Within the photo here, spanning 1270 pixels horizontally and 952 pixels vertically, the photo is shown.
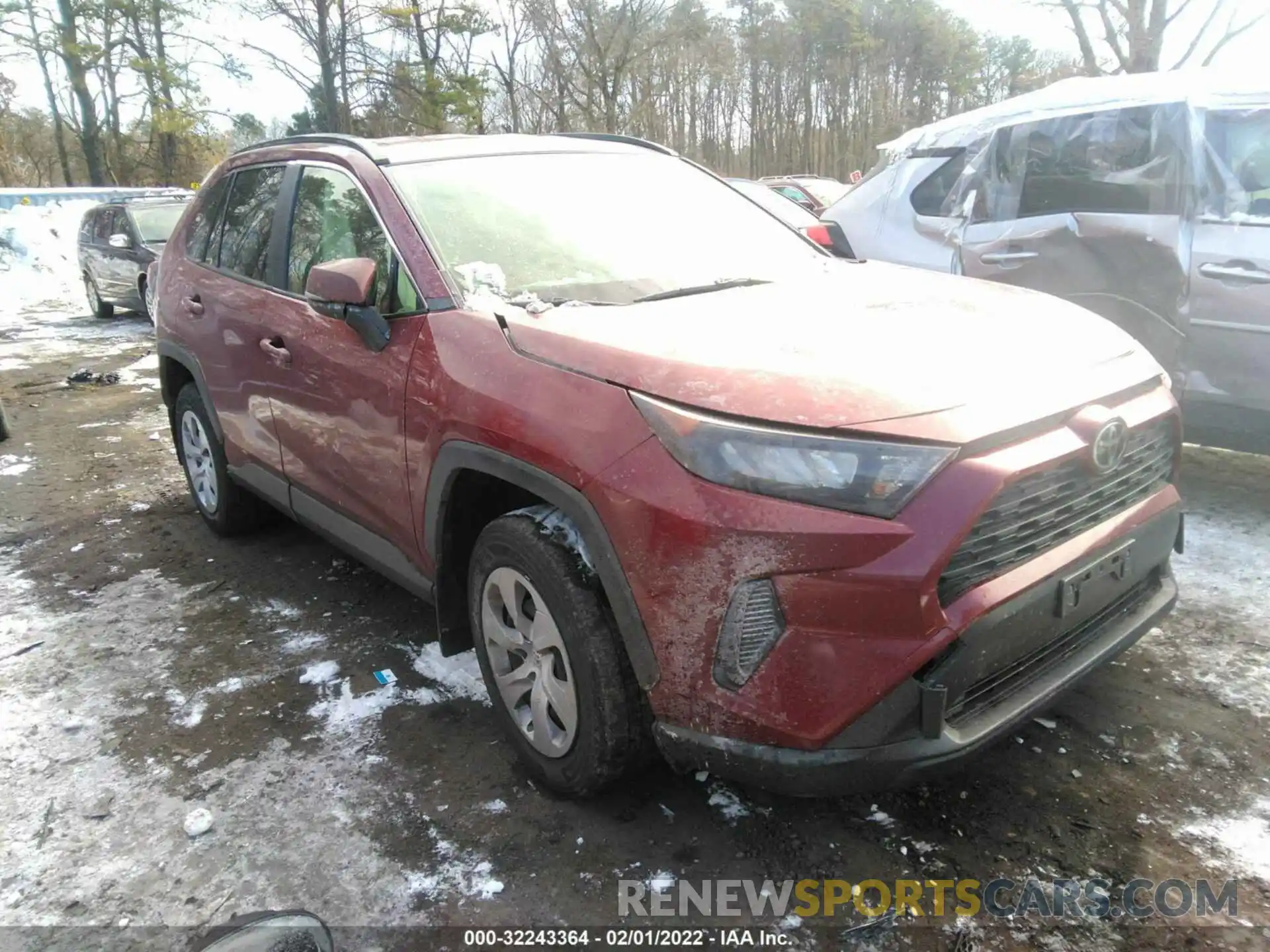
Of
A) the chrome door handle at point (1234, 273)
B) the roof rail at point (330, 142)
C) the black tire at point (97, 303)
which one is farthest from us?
the black tire at point (97, 303)

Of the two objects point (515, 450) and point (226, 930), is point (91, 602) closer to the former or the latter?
point (226, 930)

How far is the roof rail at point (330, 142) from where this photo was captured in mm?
3133

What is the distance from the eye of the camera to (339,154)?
3250 mm

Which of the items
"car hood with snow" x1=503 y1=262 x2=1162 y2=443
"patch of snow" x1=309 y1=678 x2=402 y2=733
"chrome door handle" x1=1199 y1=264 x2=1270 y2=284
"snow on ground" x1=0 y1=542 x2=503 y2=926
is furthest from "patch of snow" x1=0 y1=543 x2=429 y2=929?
"chrome door handle" x1=1199 y1=264 x2=1270 y2=284

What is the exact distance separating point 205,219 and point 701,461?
11.7 ft

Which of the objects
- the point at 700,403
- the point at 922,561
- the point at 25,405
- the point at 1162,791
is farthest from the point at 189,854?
the point at 25,405

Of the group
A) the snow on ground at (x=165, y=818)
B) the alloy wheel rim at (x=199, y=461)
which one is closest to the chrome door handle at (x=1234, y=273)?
the snow on ground at (x=165, y=818)

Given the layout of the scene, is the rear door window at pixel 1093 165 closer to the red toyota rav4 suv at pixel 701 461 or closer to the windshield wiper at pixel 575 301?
the red toyota rav4 suv at pixel 701 461

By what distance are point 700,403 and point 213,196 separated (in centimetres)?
346

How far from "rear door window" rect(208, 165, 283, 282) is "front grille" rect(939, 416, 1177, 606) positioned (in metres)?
2.91

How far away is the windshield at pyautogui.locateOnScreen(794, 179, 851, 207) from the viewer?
15.8m

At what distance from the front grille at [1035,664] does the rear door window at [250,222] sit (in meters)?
3.01

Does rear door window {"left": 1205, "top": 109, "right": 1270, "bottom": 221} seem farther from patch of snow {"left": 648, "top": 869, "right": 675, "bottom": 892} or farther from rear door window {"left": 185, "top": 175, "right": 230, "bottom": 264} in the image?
rear door window {"left": 185, "top": 175, "right": 230, "bottom": 264}

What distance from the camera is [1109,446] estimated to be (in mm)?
2189
